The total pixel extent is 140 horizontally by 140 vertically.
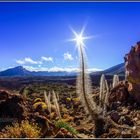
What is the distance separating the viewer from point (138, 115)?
16.7 m

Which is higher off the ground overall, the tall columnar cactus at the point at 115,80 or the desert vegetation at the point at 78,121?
the tall columnar cactus at the point at 115,80

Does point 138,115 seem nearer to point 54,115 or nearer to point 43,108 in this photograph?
point 54,115

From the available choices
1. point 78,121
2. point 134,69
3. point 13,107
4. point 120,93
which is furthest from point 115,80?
point 13,107

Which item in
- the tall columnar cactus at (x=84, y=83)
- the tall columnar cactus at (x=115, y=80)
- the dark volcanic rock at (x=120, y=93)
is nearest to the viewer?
the tall columnar cactus at (x=84, y=83)

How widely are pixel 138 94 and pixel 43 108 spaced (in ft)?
16.1

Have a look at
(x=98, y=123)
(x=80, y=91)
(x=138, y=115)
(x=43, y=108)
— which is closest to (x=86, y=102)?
(x=80, y=91)

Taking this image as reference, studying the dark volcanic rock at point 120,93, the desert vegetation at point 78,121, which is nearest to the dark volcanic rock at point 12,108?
the desert vegetation at point 78,121

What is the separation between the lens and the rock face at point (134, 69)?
1872cm

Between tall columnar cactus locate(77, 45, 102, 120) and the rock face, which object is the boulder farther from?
the rock face

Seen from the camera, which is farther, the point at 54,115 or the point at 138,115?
the point at 54,115

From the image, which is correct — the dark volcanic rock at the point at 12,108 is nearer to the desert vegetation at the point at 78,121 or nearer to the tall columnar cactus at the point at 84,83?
the desert vegetation at the point at 78,121

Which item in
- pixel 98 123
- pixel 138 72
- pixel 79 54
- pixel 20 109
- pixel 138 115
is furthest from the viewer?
pixel 138 72

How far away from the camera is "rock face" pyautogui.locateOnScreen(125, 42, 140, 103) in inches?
737

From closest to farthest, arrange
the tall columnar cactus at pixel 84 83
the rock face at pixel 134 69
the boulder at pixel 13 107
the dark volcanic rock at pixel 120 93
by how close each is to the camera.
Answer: the tall columnar cactus at pixel 84 83, the boulder at pixel 13 107, the rock face at pixel 134 69, the dark volcanic rock at pixel 120 93
